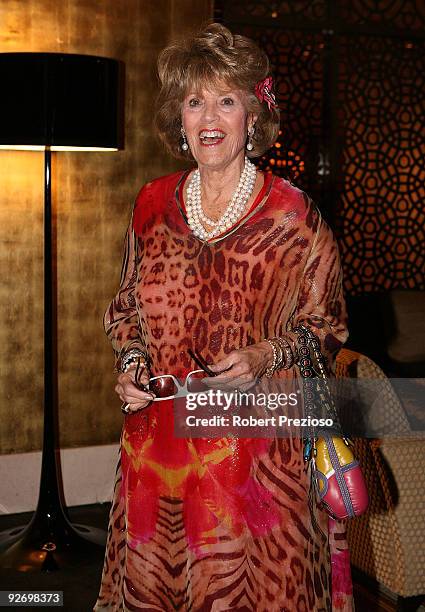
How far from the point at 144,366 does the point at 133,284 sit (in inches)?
9.9

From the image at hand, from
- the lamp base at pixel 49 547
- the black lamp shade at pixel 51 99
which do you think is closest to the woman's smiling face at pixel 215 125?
the black lamp shade at pixel 51 99

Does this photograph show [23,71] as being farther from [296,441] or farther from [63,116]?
[296,441]

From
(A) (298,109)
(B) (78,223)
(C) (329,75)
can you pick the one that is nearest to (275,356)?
(B) (78,223)

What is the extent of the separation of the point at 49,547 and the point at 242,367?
8.00 feet

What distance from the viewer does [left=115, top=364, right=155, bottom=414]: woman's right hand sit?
199 centimetres

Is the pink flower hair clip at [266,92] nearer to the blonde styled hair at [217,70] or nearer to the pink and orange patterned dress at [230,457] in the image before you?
the blonde styled hair at [217,70]

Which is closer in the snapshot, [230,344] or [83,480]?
[230,344]

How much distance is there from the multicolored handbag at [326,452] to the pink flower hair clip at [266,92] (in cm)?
53

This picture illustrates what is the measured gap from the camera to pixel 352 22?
5.27 m

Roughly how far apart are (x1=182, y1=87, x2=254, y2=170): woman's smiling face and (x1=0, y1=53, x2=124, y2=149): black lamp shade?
1784mm

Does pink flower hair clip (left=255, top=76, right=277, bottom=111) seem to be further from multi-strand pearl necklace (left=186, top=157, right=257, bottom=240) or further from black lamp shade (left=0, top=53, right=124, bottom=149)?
black lamp shade (left=0, top=53, right=124, bottom=149)

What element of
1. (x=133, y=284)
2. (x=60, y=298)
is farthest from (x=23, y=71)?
(x=133, y=284)

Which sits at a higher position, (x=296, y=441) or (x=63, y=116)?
(x=63, y=116)

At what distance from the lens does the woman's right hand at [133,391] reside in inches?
78.3
